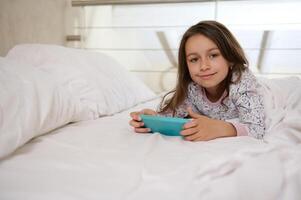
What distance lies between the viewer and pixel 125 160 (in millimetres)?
597

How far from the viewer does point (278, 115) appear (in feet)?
2.86

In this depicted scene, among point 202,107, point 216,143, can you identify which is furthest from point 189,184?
point 202,107

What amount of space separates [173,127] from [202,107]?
315 mm

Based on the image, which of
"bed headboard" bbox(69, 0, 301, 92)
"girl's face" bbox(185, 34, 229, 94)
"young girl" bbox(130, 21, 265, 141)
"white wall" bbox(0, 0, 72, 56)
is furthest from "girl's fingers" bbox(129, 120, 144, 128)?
"bed headboard" bbox(69, 0, 301, 92)

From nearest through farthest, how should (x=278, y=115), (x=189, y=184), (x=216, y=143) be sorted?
(x=189, y=184) < (x=216, y=143) < (x=278, y=115)

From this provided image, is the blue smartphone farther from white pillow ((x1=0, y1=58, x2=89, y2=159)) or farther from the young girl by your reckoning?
white pillow ((x1=0, y1=58, x2=89, y2=159))

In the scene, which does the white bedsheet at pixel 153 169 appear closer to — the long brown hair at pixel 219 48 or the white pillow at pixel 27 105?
the white pillow at pixel 27 105

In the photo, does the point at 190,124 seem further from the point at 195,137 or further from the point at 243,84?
the point at 243,84

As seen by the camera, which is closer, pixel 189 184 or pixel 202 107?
pixel 189 184

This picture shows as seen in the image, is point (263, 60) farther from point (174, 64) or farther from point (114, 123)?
point (114, 123)

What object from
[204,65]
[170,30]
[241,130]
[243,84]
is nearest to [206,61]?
[204,65]

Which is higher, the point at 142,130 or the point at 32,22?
the point at 32,22

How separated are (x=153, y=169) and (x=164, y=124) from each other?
26cm

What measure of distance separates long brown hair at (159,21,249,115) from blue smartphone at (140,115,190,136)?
205mm
